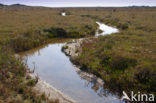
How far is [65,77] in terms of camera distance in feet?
31.1

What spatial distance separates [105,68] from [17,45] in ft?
26.8

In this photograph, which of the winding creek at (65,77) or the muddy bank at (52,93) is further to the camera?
the winding creek at (65,77)

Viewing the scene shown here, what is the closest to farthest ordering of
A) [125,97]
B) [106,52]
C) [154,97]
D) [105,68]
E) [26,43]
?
[154,97] → [125,97] → [105,68] → [106,52] → [26,43]

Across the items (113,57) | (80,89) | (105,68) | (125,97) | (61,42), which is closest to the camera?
(125,97)

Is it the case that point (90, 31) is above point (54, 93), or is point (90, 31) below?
above

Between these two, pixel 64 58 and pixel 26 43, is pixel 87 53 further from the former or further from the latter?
pixel 26 43

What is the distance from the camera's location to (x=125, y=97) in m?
6.96

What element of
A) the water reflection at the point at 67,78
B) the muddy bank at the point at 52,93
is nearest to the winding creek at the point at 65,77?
the water reflection at the point at 67,78

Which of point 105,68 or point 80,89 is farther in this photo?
point 105,68

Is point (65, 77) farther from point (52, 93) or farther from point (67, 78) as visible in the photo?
point (52, 93)

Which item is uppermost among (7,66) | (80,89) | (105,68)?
(7,66)

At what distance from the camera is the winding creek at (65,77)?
7418mm

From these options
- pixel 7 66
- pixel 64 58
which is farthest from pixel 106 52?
pixel 7 66

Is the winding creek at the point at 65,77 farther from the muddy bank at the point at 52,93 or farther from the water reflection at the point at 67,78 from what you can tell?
the muddy bank at the point at 52,93
